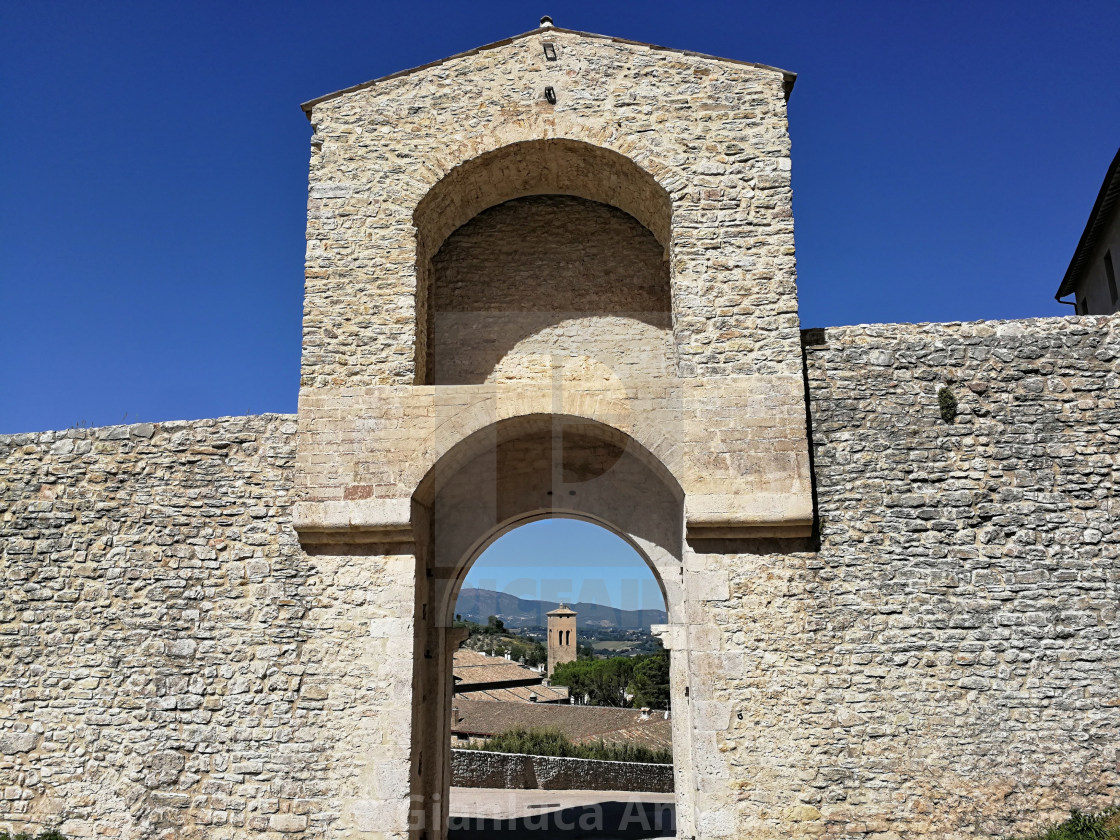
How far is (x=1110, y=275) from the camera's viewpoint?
13289 millimetres

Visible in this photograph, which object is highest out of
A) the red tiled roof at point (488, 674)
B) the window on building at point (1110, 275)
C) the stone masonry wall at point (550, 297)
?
the window on building at point (1110, 275)

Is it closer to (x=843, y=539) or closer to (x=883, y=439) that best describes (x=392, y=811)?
(x=843, y=539)

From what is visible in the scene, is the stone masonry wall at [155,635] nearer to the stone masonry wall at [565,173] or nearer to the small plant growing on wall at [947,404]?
the stone masonry wall at [565,173]

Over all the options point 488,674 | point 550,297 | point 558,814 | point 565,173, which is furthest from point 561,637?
point 565,173

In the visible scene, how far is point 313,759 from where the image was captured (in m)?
7.27

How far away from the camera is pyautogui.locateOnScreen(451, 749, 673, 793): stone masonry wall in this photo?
16531 millimetres

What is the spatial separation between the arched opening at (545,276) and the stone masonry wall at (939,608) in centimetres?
231

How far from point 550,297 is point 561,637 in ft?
148

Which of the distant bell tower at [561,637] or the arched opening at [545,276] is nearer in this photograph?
the arched opening at [545,276]

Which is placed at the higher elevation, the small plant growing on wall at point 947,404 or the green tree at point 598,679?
the small plant growing on wall at point 947,404

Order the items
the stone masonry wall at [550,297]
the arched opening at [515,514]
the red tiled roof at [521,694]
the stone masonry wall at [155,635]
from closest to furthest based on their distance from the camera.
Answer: the stone masonry wall at [155,635], the arched opening at [515,514], the stone masonry wall at [550,297], the red tiled roof at [521,694]

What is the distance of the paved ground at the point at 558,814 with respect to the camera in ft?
39.1

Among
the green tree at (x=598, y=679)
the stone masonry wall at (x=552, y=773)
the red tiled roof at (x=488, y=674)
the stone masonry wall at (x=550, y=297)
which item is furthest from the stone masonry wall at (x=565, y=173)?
the green tree at (x=598, y=679)

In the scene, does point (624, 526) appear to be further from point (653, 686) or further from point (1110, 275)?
point (653, 686)
